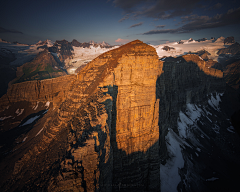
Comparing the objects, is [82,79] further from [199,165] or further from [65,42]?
[65,42]

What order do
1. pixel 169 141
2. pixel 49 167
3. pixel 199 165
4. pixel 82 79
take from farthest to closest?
pixel 169 141, pixel 199 165, pixel 82 79, pixel 49 167

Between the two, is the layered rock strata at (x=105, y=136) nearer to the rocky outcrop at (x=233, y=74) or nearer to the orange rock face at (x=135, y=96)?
the orange rock face at (x=135, y=96)

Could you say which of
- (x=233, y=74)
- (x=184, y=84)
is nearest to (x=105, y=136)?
(x=184, y=84)

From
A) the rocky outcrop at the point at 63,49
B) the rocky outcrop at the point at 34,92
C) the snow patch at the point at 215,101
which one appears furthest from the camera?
the rocky outcrop at the point at 63,49

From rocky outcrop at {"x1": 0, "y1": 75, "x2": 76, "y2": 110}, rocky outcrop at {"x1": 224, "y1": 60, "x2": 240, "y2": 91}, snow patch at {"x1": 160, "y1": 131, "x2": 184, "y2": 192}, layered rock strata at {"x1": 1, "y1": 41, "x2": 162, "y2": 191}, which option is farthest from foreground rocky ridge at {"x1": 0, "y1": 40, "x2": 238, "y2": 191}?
rocky outcrop at {"x1": 224, "y1": 60, "x2": 240, "y2": 91}

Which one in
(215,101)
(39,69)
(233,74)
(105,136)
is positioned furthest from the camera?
(233,74)

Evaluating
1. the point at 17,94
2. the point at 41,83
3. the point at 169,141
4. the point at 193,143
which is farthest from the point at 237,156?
the point at 17,94

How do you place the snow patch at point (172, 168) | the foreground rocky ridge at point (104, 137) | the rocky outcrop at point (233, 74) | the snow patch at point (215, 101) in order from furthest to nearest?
the rocky outcrop at point (233, 74), the snow patch at point (215, 101), the snow patch at point (172, 168), the foreground rocky ridge at point (104, 137)

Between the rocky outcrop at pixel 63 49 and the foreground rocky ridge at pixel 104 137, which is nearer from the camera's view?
the foreground rocky ridge at pixel 104 137

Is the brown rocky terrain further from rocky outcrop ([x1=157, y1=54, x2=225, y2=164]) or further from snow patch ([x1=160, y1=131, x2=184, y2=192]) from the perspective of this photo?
snow patch ([x1=160, y1=131, x2=184, y2=192])

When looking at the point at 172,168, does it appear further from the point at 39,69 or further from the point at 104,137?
the point at 39,69

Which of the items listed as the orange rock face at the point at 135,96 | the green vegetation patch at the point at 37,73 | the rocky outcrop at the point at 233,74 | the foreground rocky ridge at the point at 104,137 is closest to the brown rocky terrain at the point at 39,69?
the green vegetation patch at the point at 37,73
